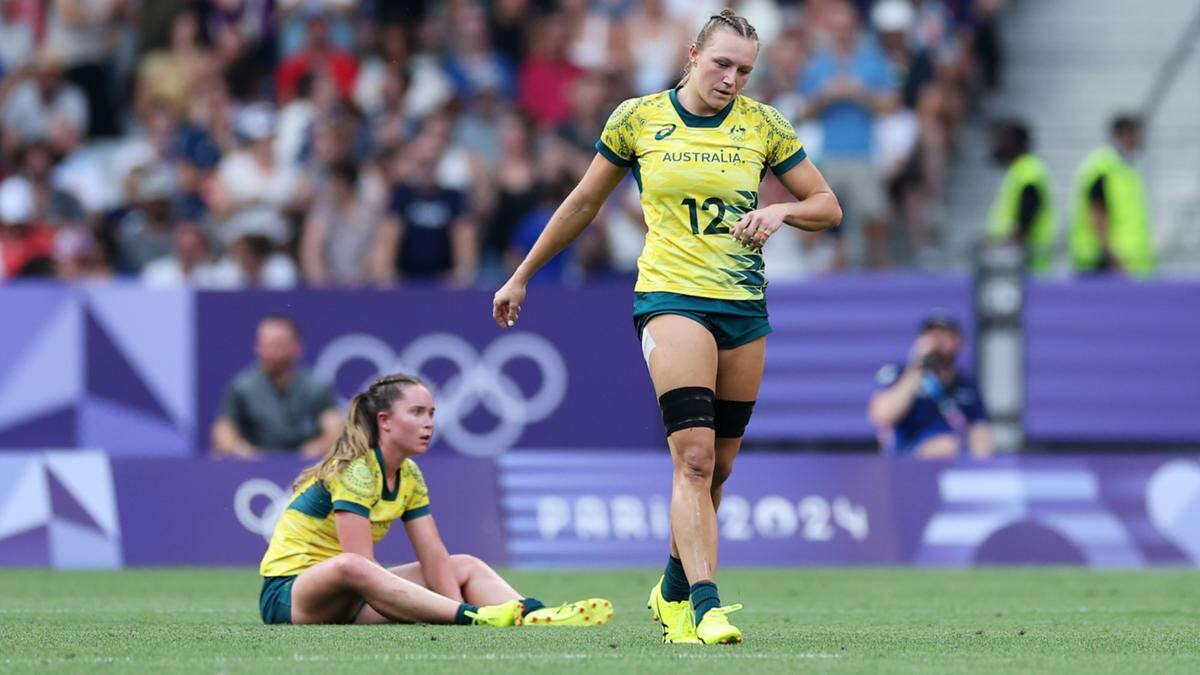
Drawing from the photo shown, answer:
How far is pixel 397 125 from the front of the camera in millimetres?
18875

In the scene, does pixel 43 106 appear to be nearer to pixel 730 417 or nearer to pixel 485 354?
pixel 485 354

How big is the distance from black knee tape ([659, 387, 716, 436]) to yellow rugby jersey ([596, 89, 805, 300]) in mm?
394

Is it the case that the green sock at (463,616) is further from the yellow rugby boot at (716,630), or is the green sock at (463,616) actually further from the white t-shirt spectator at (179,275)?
the white t-shirt spectator at (179,275)

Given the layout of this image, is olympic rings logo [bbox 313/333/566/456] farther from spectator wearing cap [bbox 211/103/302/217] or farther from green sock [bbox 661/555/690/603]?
green sock [bbox 661/555/690/603]

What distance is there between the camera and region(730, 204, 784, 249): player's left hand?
323 inches

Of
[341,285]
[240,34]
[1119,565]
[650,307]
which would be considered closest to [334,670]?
[650,307]

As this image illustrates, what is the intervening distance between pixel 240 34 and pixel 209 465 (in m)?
6.72

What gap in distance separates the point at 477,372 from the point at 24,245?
4.19m

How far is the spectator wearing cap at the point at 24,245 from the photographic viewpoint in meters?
17.9

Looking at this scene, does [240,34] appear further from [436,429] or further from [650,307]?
[650,307]

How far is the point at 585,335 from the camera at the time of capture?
1684 centimetres

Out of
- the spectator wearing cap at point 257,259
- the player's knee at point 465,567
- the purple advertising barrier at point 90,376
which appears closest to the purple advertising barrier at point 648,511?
the purple advertising barrier at point 90,376

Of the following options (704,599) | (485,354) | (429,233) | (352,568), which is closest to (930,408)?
(485,354)

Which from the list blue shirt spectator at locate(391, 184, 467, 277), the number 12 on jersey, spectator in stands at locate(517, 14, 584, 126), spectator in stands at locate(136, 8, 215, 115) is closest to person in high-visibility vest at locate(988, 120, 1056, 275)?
spectator in stands at locate(517, 14, 584, 126)
